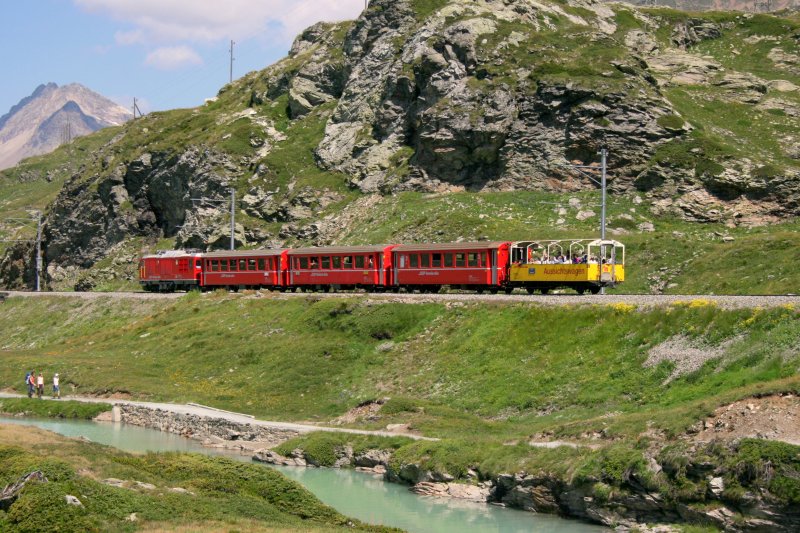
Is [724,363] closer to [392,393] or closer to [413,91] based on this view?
[392,393]

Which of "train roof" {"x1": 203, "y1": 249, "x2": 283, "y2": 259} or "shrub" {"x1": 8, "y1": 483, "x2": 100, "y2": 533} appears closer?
"shrub" {"x1": 8, "y1": 483, "x2": 100, "y2": 533}

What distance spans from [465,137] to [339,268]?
24681 millimetres

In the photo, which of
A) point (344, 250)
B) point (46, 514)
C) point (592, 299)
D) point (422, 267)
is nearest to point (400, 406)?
point (592, 299)

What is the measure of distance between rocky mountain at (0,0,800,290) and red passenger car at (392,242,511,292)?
1240 cm

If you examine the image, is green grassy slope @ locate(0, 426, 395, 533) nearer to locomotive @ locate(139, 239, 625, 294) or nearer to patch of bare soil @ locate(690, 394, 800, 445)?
patch of bare soil @ locate(690, 394, 800, 445)

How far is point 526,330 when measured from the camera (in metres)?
42.8

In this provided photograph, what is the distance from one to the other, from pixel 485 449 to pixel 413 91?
216 feet

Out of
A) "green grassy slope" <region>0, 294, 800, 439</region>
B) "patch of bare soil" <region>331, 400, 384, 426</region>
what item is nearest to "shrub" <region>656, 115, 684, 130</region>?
"green grassy slope" <region>0, 294, 800, 439</region>

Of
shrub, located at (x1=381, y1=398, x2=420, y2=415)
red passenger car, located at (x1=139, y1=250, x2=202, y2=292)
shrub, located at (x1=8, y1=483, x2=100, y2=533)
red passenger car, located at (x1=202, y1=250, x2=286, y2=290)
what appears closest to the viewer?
shrub, located at (x1=8, y1=483, x2=100, y2=533)

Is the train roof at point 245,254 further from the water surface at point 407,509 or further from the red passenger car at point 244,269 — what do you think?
the water surface at point 407,509

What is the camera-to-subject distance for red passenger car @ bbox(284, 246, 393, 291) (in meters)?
59.7

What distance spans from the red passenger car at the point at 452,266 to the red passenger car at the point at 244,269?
13220mm

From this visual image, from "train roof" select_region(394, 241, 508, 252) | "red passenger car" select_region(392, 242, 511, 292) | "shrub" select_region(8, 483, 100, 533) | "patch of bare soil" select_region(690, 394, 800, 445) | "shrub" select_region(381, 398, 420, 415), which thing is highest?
"train roof" select_region(394, 241, 508, 252)

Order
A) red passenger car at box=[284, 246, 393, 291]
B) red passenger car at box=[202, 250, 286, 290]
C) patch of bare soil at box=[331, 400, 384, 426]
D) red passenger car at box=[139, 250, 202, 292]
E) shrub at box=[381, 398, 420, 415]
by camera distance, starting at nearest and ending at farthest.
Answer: shrub at box=[381, 398, 420, 415] < patch of bare soil at box=[331, 400, 384, 426] < red passenger car at box=[284, 246, 393, 291] < red passenger car at box=[202, 250, 286, 290] < red passenger car at box=[139, 250, 202, 292]
